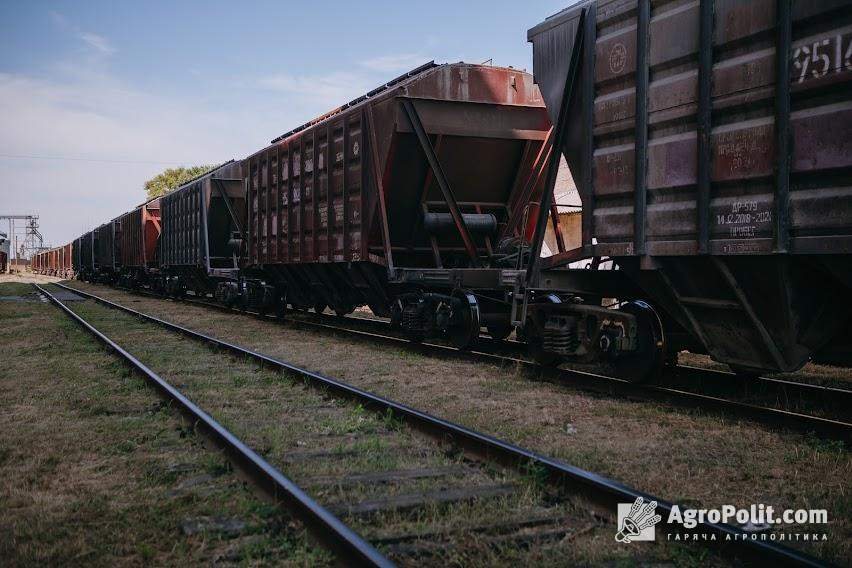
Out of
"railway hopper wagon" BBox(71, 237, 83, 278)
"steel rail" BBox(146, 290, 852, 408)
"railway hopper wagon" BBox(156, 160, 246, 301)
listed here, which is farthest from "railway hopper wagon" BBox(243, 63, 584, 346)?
"railway hopper wagon" BBox(71, 237, 83, 278)

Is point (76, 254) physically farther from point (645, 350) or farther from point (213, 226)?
point (645, 350)

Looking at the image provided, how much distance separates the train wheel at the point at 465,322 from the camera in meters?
9.73

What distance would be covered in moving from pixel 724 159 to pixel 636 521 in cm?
327

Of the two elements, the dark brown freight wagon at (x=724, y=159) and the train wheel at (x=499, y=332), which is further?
the train wheel at (x=499, y=332)

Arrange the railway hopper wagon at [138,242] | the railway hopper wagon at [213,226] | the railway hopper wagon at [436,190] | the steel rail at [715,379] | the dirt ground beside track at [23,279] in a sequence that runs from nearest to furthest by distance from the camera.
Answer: the steel rail at [715,379] < the railway hopper wagon at [436,190] < the railway hopper wagon at [213,226] < the railway hopper wagon at [138,242] < the dirt ground beside track at [23,279]

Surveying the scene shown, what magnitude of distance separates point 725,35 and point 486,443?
143 inches

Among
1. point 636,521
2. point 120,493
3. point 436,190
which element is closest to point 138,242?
point 436,190

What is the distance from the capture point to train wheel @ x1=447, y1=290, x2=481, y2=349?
9727mm

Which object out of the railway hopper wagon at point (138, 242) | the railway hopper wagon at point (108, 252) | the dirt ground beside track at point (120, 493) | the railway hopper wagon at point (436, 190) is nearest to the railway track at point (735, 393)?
the railway hopper wagon at point (436, 190)

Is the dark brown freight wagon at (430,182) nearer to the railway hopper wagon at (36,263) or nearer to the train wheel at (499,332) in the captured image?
the train wheel at (499,332)

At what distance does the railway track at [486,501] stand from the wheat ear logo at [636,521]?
4cm

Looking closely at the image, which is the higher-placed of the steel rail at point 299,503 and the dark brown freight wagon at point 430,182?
the dark brown freight wagon at point 430,182

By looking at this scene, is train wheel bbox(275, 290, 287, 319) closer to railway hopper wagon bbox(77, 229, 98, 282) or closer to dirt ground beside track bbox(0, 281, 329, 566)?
dirt ground beside track bbox(0, 281, 329, 566)

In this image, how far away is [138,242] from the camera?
3033 centimetres
